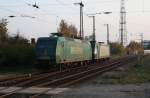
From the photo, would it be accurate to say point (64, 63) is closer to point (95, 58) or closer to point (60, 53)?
point (60, 53)

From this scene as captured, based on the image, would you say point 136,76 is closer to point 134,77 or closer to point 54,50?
point 134,77

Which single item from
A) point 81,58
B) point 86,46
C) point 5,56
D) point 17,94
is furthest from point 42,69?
point 17,94

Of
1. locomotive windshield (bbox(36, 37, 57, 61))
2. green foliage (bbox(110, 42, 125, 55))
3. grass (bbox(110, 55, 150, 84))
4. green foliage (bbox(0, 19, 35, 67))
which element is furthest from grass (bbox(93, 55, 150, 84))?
green foliage (bbox(110, 42, 125, 55))

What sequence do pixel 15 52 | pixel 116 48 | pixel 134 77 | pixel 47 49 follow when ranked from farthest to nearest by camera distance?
pixel 116 48
pixel 15 52
pixel 47 49
pixel 134 77

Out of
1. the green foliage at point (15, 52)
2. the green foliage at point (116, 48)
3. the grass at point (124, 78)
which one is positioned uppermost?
the green foliage at point (116, 48)

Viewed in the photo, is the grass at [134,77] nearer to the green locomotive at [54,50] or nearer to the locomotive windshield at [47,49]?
the green locomotive at [54,50]

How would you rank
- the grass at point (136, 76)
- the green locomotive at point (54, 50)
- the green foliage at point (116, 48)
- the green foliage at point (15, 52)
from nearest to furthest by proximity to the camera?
the grass at point (136, 76)
the green locomotive at point (54, 50)
the green foliage at point (15, 52)
the green foliage at point (116, 48)

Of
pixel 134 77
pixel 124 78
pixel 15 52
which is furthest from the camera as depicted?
pixel 15 52

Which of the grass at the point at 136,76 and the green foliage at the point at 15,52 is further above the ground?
the green foliage at the point at 15,52

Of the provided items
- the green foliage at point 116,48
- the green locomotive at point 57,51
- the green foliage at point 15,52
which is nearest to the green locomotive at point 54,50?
the green locomotive at point 57,51

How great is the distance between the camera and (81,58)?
43406mm

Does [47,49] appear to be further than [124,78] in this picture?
Yes

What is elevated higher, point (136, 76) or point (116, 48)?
point (116, 48)

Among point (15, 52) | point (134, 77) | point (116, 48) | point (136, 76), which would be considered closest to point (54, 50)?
point (15, 52)
